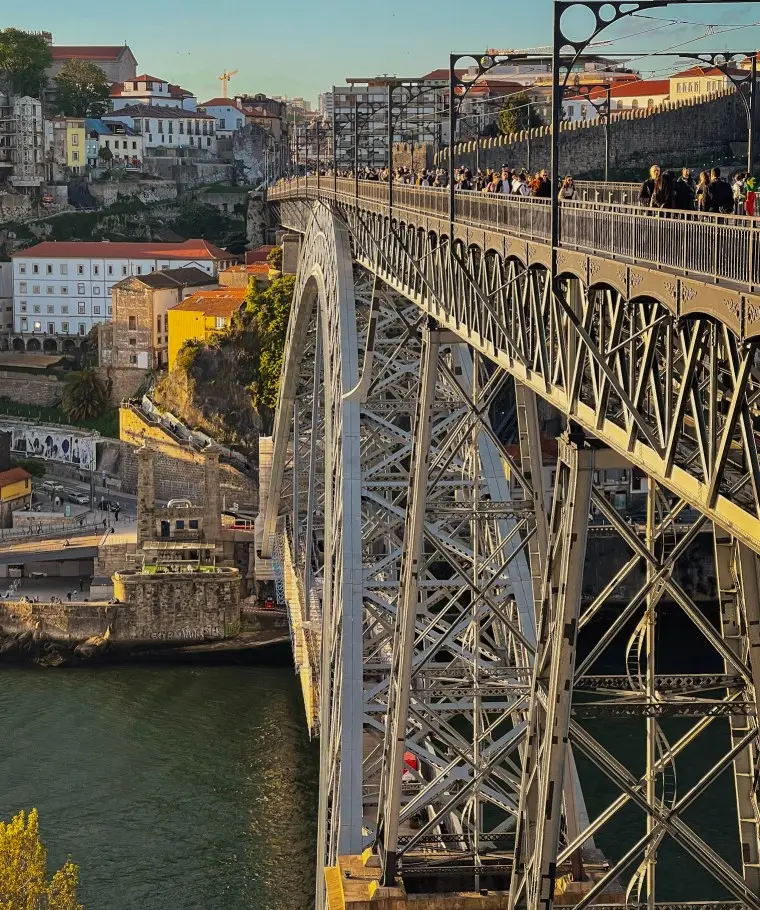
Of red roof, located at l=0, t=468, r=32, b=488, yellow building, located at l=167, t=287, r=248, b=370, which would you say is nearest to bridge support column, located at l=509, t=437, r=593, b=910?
red roof, located at l=0, t=468, r=32, b=488

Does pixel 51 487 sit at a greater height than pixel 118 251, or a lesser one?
lesser

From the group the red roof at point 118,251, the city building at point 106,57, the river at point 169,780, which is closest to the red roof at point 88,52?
the city building at point 106,57

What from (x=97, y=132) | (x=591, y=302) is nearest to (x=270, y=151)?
(x=97, y=132)

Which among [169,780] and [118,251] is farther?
[118,251]

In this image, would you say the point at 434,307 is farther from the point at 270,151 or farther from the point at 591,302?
the point at 270,151

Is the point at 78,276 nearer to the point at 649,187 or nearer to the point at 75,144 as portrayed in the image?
the point at 75,144

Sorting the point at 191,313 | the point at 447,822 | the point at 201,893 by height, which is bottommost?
the point at 201,893

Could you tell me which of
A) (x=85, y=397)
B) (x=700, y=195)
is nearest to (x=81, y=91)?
(x=85, y=397)
